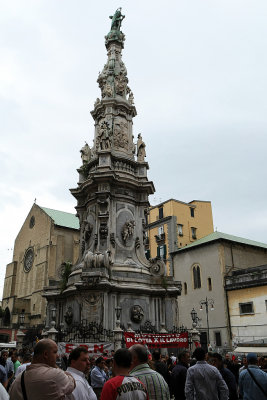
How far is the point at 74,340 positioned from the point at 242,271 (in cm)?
2631

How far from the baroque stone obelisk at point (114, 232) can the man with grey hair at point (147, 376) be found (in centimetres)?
1432

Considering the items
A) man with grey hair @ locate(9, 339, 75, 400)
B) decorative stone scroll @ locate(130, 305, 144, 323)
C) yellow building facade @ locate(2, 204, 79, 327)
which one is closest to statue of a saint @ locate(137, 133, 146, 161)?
Answer: decorative stone scroll @ locate(130, 305, 144, 323)

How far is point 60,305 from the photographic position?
2334 centimetres

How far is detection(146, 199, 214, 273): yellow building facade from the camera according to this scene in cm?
4944

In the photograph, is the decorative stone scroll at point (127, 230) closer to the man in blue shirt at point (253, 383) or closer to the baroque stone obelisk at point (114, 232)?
the baroque stone obelisk at point (114, 232)

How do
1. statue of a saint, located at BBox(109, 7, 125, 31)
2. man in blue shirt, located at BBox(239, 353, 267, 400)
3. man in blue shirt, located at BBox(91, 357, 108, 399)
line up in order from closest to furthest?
1. man in blue shirt, located at BBox(239, 353, 267, 400)
2. man in blue shirt, located at BBox(91, 357, 108, 399)
3. statue of a saint, located at BBox(109, 7, 125, 31)

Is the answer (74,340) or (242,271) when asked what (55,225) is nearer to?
(242,271)

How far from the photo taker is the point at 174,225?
1959 inches

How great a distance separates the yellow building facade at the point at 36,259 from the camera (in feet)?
179

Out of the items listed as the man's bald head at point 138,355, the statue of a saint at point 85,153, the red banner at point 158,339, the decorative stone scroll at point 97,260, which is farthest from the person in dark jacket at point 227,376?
the statue of a saint at point 85,153

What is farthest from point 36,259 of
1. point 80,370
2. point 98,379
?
point 80,370

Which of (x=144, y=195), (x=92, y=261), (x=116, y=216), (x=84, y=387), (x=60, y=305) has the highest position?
(x=144, y=195)

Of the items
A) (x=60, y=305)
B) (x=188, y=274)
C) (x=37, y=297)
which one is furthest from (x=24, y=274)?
(x=60, y=305)

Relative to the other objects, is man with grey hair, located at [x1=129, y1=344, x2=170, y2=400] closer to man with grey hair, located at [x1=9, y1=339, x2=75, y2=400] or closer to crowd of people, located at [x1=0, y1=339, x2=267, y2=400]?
crowd of people, located at [x1=0, y1=339, x2=267, y2=400]
